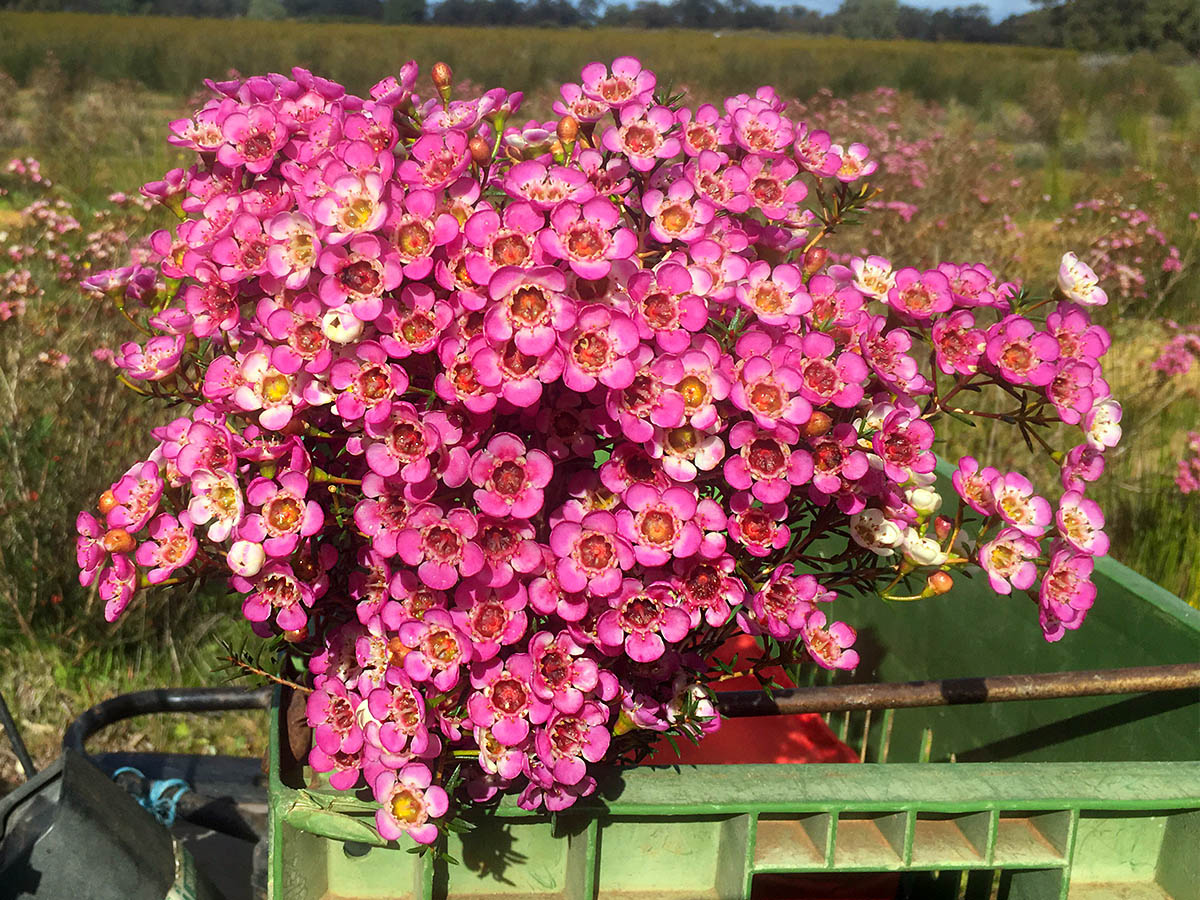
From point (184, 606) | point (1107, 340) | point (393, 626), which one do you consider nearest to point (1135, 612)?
point (1107, 340)

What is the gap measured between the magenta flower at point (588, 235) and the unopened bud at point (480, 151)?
0.18m

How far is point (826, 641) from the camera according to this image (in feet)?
3.53

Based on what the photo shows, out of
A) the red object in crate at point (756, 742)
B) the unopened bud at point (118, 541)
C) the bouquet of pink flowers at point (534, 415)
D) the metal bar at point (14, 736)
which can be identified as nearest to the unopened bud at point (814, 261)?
the bouquet of pink flowers at point (534, 415)

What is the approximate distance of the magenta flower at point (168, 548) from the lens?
988 mm

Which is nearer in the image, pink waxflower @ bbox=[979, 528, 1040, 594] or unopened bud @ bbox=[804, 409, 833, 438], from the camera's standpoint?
unopened bud @ bbox=[804, 409, 833, 438]

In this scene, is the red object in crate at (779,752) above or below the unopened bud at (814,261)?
below

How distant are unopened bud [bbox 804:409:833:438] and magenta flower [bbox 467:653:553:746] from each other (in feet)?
1.05

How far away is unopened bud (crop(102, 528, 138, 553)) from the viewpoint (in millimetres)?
998

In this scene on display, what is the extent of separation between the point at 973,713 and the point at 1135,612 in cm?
42

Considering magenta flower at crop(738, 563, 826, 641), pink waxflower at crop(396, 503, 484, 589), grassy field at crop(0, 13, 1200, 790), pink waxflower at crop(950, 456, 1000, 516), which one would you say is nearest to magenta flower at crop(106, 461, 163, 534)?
pink waxflower at crop(396, 503, 484, 589)

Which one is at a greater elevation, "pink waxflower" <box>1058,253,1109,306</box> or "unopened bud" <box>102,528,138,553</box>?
"pink waxflower" <box>1058,253,1109,306</box>

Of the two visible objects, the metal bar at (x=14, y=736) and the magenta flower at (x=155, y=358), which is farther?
the metal bar at (x=14, y=736)

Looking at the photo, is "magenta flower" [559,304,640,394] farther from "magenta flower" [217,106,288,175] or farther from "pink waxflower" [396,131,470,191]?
"magenta flower" [217,106,288,175]

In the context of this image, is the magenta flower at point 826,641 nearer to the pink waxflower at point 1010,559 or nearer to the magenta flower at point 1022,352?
the pink waxflower at point 1010,559
